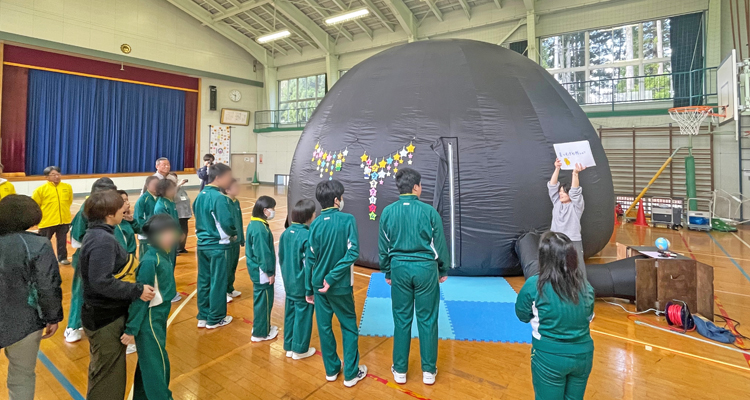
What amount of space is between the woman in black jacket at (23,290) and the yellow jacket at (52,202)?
424 cm

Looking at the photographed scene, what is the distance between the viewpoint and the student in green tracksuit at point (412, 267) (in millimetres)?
2664

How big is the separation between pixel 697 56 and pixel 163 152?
1990 cm

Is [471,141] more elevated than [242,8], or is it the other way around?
[242,8]

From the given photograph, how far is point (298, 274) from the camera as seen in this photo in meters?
2.93

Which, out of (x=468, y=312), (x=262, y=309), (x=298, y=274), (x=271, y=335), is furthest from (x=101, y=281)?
(x=468, y=312)

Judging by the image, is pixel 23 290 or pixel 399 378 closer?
pixel 23 290

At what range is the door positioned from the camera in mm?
20094

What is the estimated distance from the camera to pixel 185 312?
4.13m

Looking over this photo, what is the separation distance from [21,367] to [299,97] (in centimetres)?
1907

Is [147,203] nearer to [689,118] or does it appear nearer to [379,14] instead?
[689,118]

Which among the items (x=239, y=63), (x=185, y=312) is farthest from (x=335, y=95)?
(x=239, y=63)

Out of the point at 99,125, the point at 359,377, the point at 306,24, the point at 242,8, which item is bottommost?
the point at 359,377

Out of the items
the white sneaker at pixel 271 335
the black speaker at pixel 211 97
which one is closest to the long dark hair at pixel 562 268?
the white sneaker at pixel 271 335

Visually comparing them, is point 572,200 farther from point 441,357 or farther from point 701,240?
point 701,240
